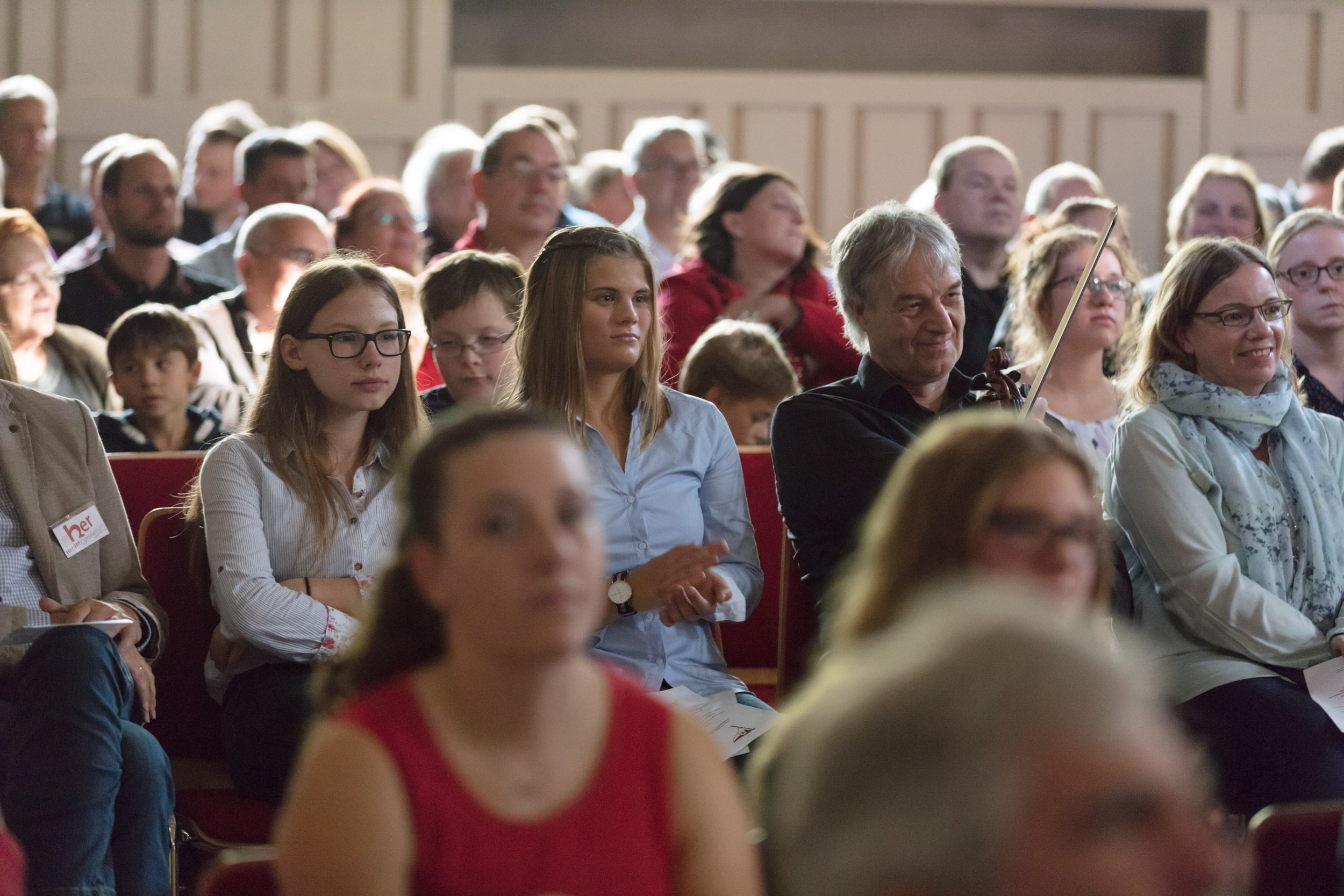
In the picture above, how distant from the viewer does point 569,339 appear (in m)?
2.35

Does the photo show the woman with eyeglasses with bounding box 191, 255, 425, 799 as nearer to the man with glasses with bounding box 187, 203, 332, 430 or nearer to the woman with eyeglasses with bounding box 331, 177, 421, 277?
the man with glasses with bounding box 187, 203, 332, 430

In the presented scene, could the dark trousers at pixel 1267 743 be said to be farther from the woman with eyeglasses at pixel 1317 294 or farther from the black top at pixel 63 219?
the black top at pixel 63 219

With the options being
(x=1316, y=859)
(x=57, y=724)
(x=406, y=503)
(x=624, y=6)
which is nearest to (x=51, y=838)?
(x=57, y=724)

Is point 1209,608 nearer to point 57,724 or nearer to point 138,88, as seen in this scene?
point 57,724

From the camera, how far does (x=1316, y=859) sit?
147 cm

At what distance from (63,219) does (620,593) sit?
4058 millimetres

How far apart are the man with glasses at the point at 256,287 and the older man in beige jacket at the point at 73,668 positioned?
4.23ft

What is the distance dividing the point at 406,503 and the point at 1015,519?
1.83 ft

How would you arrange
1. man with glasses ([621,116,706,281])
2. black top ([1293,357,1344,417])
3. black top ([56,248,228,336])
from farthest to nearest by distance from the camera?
man with glasses ([621,116,706,281]), black top ([56,248,228,336]), black top ([1293,357,1344,417])

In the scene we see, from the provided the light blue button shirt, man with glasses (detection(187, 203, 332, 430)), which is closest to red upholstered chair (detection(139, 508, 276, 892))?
the light blue button shirt

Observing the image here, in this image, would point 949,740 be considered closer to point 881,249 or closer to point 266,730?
point 266,730

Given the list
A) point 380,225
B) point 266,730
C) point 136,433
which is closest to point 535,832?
point 266,730

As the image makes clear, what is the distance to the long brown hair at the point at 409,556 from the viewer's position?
43.8 inches

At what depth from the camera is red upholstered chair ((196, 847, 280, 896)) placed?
1.18m
